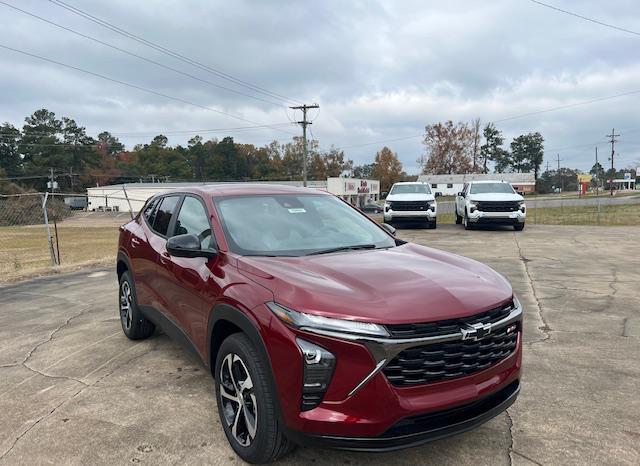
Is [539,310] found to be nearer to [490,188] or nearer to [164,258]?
[164,258]

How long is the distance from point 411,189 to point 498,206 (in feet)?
11.3

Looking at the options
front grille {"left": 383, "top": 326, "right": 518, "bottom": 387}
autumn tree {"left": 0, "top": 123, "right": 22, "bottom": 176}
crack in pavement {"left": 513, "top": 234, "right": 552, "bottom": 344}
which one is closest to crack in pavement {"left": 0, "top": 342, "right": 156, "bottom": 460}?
front grille {"left": 383, "top": 326, "right": 518, "bottom": 387}

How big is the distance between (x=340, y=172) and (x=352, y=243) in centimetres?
10849

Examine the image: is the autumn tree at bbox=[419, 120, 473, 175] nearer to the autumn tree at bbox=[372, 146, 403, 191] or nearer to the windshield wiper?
the autumn tree at bbox=[372, 146, 403, 191]

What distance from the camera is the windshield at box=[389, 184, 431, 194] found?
18.7m

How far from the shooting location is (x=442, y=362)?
7.89 feet

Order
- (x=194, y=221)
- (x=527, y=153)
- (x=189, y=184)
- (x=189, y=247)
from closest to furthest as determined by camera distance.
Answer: (x=189, y=247) < (x=194, y=221) < (x=189, y=184) < (x=527, y=153)

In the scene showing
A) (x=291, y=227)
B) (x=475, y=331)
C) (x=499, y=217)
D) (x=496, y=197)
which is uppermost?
(x=291, y=227)

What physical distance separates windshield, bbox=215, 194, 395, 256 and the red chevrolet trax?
0.7 inches

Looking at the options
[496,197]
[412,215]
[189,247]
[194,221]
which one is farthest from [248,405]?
[496,197]

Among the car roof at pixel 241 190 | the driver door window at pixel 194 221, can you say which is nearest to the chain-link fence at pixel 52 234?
the driver door window at pixel 194 221

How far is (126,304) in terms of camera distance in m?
5.22

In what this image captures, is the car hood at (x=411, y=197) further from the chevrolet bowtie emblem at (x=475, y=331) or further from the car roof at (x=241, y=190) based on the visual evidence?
the chevrolet bowtie emblem at (x=475, y=331)

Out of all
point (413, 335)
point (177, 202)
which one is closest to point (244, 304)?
point (413, 335)
